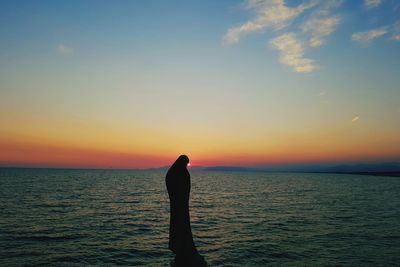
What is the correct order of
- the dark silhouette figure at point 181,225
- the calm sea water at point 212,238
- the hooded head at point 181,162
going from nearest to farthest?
the dark silhouette figure at point 181,225 < the hooded head at point 181,162 < the calm sea water at point 212,238

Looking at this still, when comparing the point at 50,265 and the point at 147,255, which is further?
the point at 147,255

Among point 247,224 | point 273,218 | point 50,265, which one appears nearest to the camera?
point 50,265

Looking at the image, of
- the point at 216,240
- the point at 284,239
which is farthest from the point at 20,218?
the point at 284,239

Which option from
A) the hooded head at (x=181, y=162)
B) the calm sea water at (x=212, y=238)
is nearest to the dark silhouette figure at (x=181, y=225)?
the hooded head at (x=181, y=162)

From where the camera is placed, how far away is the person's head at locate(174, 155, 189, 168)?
30.9 feet

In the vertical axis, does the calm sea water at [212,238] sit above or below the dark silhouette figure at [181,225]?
below

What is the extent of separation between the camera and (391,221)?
3391 centimetres

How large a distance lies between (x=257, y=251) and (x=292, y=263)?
3317mm

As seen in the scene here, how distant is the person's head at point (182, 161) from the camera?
9420 mm

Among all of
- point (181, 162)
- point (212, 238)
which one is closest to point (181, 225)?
point (181, 162)

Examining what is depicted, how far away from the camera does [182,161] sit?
952 centimetres

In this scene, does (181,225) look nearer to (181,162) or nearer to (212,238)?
(181,162)

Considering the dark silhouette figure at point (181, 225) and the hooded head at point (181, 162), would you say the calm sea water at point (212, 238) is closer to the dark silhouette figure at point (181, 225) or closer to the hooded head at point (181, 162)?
the dark silhouette figure at point (181, 225)

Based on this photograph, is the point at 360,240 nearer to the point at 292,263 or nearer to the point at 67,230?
the point at 292,263
